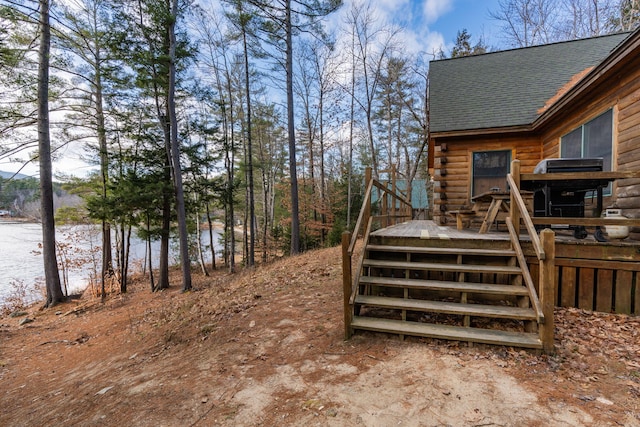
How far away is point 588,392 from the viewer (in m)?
2.11

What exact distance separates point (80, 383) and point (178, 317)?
6.66ft

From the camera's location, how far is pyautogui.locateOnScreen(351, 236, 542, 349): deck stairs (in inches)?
113

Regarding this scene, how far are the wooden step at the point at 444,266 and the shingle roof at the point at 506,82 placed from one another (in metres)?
4.62

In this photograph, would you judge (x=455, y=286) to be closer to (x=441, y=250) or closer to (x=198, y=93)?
(x=441, y=250)

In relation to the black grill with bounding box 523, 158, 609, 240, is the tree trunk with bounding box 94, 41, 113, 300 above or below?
above

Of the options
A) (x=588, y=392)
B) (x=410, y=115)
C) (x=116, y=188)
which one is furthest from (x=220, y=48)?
(x=588, y=392)

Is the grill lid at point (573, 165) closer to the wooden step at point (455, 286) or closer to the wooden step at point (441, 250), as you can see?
the wooden step at point (441, 250)

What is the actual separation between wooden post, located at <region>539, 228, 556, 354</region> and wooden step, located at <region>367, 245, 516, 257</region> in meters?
0.70

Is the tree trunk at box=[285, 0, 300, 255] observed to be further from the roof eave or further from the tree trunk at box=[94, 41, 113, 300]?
the tree trunk at box=[94, 41, 113, 300]

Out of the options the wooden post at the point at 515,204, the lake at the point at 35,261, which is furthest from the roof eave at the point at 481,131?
the lake at the point at 35,261

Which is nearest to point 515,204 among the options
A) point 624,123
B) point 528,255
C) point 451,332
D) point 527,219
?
point 527,219

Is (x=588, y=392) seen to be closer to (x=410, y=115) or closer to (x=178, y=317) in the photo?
(x=178, y=317)

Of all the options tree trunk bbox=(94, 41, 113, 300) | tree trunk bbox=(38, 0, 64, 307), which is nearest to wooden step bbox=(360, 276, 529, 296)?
tree trunk bbox=(94, 41, 113, 300)

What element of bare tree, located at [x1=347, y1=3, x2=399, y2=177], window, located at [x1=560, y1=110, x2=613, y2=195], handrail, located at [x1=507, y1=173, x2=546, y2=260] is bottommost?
handrail, located at [x1=507, y1=173, x2=546, y2=260]
